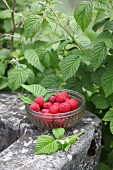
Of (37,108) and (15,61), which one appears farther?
(15,61)

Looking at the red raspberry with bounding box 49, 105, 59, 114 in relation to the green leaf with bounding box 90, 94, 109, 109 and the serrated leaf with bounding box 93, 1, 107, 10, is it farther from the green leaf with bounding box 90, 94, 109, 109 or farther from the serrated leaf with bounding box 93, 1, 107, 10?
the serrated leaf with bounding box 93, 1, 107, 10

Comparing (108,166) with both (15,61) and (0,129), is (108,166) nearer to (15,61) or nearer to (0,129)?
(0,129)

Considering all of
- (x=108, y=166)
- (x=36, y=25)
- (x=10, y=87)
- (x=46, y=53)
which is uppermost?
(x=36, y=25)

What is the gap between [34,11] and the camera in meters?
2.00

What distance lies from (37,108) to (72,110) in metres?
0.14

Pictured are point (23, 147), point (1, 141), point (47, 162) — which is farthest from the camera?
point (1, 141)

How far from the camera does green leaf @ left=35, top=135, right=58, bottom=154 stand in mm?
1487

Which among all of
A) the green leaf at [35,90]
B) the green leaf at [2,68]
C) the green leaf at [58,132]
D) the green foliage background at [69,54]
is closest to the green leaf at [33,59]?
the green foliage background at [69,54]

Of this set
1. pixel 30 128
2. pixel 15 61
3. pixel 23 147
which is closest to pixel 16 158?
pixel 23 147

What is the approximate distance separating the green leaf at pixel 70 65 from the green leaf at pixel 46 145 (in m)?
0.31

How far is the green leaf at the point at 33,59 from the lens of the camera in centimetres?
206

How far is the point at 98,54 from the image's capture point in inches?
64.0

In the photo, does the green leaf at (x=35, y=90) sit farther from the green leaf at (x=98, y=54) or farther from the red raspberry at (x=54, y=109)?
the green leaf at (x=98, y=54)

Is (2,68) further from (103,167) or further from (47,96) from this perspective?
(103,167)
